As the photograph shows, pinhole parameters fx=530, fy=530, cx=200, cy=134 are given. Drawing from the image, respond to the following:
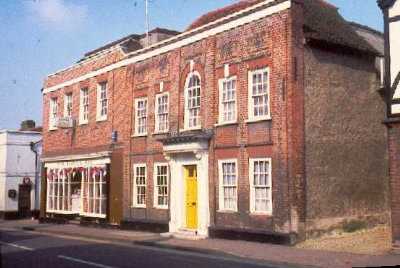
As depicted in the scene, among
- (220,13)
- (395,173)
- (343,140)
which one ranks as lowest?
(395,173)

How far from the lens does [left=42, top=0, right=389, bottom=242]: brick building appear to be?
18016mm

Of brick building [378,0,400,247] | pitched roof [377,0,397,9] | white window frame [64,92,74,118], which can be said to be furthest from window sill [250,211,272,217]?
white window frame [64,92,74,118]

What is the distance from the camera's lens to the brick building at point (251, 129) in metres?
18.0

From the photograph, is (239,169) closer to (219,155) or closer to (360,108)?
(219,155)

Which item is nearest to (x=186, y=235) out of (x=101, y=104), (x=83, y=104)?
(x=101, y=104)

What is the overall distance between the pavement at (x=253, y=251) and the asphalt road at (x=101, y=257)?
346 millimetres

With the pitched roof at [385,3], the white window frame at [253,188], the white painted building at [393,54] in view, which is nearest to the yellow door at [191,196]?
the white window frame at [253,188]

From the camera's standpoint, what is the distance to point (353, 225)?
64.2 feet

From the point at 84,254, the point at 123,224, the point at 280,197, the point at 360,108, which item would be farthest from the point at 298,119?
the point at 123,224

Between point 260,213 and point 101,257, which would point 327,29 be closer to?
point 260,213

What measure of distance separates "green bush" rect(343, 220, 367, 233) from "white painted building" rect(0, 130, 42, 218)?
24.8m

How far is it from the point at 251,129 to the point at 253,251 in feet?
16.3

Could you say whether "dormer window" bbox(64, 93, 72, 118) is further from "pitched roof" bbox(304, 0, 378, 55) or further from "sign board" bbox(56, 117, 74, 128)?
"pitched roof" bbox(304, 0, 378, 55)

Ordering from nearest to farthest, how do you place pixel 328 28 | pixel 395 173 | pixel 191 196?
pixel 395 173 → pixel 328 28 → pixel 191 196
